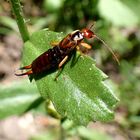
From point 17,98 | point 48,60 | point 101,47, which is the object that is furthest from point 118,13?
point 48,60

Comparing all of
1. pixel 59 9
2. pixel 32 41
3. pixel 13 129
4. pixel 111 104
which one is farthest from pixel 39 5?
pixel 111 104

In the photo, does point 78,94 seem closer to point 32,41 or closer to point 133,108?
point 32,41

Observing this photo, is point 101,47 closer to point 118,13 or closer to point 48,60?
point 118,13

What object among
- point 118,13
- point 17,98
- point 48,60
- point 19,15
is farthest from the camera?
point 118,13

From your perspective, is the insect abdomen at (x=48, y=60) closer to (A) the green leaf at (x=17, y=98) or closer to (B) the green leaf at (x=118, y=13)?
(A) the green leaf at (x=17, y=98)

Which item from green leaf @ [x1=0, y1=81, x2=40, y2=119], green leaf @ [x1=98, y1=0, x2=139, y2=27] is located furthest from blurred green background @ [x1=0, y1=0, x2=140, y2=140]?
green leaf @ [x1=0, y1=81, x2=40, y2=119]

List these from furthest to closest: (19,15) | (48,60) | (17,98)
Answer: (17,98) < (48,60) < (19,15)

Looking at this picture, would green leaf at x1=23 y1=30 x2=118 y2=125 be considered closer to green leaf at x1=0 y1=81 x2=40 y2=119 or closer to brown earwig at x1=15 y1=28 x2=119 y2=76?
brown earwig at x1=15 y1=28 x2=119 y2=76
